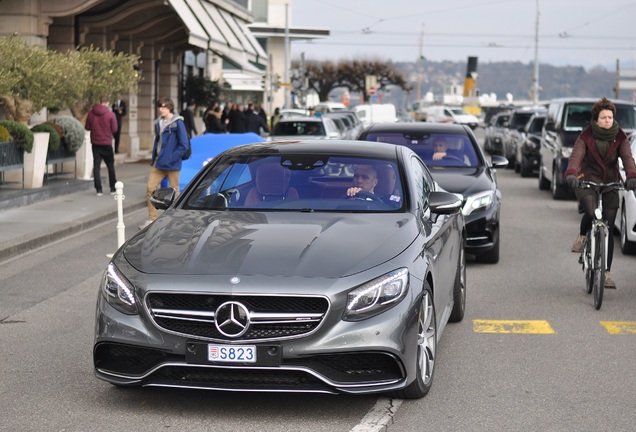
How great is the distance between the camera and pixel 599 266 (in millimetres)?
10594

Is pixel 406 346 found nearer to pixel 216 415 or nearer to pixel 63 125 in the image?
pixel 216 415

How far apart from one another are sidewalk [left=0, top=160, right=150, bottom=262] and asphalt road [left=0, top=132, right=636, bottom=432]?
2251mm

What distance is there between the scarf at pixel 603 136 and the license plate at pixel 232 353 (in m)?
5.70

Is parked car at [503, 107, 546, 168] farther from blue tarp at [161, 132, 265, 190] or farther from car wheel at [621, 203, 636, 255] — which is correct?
car wheel at [621, 203, 636, 255]

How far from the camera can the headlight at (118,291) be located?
6605 mm

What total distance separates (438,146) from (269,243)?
8174mm

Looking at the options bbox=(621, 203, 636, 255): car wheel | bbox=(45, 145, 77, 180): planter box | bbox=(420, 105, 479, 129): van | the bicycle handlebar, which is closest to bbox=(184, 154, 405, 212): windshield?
the bicycle handlebar

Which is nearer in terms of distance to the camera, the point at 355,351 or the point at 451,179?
the point at 355,351

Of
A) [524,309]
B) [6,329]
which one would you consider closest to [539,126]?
[524,309]

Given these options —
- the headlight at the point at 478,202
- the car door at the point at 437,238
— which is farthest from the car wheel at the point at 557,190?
the car door at the point at 437,238

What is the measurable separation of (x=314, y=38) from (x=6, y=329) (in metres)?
94.9

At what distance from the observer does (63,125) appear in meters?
24.2

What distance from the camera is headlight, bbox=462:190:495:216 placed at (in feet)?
43.7

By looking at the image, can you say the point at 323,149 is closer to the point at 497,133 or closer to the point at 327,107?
the point at 497,133
